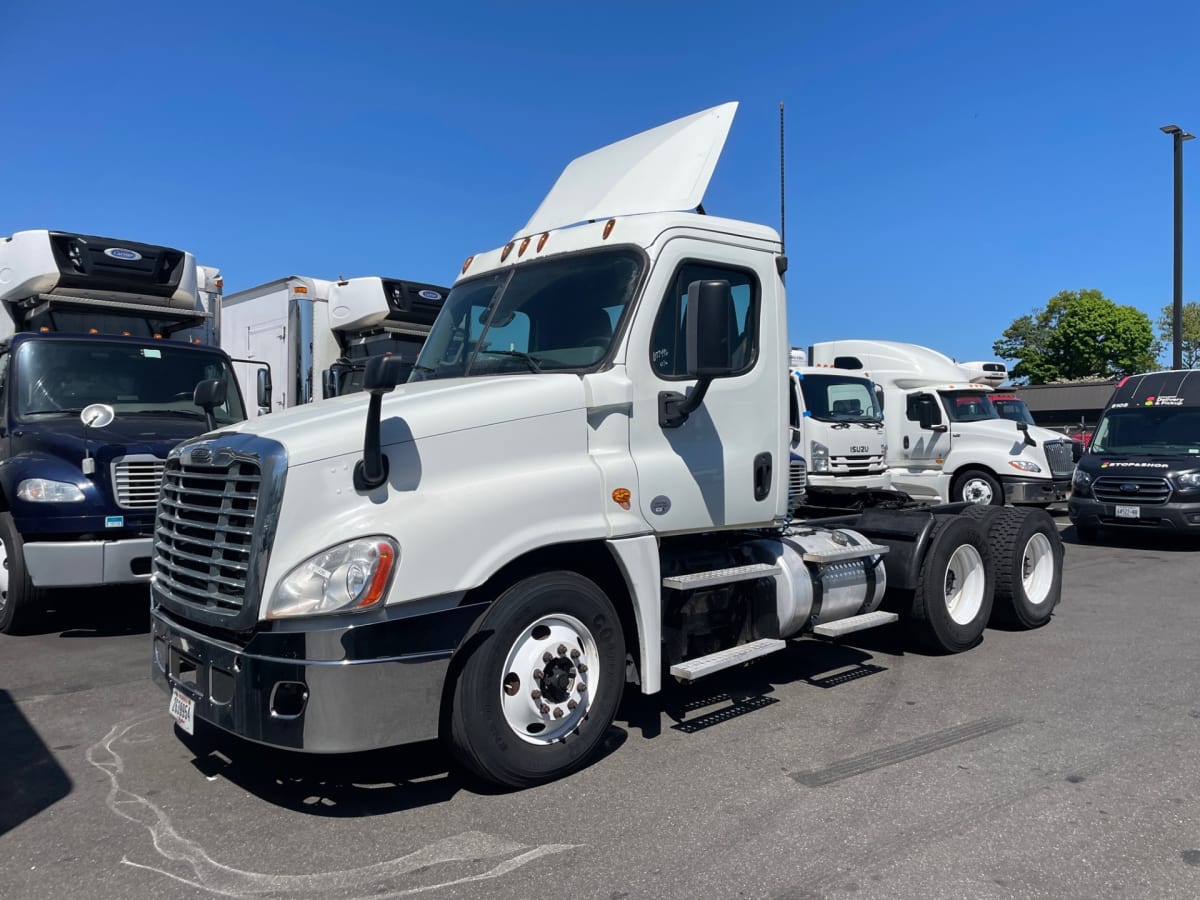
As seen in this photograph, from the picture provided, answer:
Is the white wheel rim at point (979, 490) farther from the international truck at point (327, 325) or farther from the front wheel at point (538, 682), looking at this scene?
the front wheel at point (538, 682)

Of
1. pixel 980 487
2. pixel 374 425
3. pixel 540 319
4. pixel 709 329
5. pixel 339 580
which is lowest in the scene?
pixel 980 487

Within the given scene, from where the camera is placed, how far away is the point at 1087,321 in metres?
66.0

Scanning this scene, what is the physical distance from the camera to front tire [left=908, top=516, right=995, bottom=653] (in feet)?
21.6

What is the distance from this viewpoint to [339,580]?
3.73 m

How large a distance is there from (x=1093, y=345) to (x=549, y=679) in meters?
71.5

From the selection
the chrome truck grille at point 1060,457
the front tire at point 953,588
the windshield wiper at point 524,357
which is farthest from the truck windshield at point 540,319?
the chrome truck grille at point 1060,457

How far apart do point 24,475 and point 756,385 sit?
5.68 m

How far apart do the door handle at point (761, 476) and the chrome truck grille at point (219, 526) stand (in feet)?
8.93

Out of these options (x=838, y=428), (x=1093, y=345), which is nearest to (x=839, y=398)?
(x=838, y=428)

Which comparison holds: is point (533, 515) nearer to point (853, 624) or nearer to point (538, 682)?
point (538, 682)

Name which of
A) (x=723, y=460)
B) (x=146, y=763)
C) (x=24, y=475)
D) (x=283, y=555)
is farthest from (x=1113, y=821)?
(x=24, y=475)

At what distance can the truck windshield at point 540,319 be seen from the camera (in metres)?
4.87

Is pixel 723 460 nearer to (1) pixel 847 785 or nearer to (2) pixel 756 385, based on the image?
(2) pixel 756 385

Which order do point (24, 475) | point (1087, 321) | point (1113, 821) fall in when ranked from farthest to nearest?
1. point (1087, 321)
2. point (24, 475)
3. point (1113, 821)
